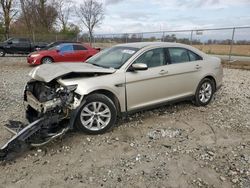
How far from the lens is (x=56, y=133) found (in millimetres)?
3957

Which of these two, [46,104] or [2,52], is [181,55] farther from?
[2,52]

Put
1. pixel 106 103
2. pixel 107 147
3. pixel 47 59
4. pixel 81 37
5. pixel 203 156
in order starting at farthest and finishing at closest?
pixel 81 37 < pixel 47 59 < pixel 106 103 < pixel 107 147 < pixel 203 156

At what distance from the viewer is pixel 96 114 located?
438cm

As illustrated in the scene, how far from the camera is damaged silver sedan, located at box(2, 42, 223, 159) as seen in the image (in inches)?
159

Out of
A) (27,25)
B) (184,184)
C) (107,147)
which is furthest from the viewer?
(27,25)

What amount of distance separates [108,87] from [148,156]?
1.40 m

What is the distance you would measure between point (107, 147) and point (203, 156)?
1514 millimetres

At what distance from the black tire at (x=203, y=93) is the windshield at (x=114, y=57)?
6.44 feet

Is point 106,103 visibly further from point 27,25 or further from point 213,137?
point 27,25

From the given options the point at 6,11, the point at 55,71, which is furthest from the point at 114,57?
the point at 6,11

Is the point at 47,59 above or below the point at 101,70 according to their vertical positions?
below

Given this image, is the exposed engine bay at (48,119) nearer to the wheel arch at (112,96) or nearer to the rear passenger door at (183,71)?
the wheel arch at (112,96)

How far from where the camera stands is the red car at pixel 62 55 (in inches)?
536

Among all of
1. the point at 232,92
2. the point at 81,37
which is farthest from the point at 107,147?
the point at 81,37
